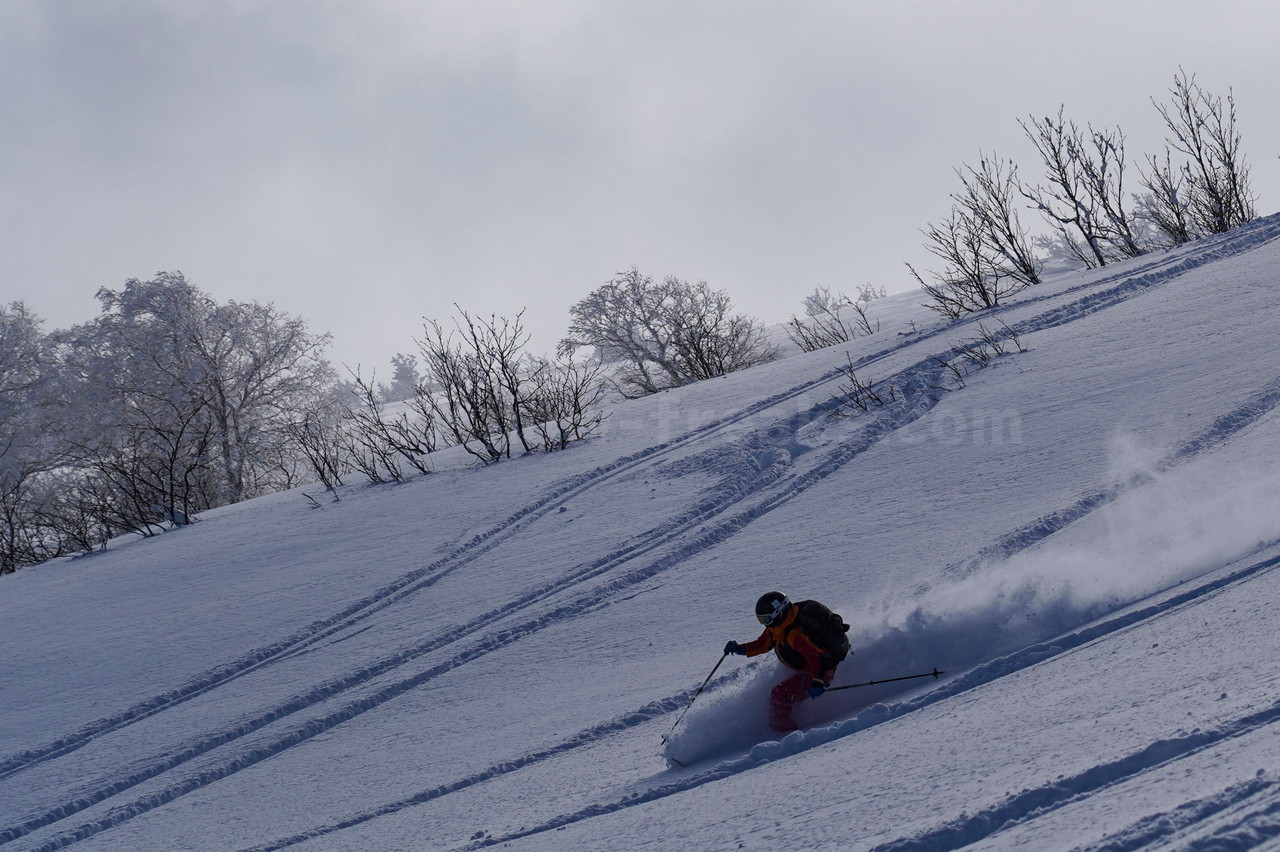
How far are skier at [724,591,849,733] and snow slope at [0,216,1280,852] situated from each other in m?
0.15

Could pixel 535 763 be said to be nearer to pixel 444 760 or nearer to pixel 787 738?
pixel 444 760

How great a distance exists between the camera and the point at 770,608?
4.40 metres

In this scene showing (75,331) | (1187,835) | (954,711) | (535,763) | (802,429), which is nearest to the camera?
(1187,835)

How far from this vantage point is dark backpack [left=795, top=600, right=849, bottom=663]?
4309mm

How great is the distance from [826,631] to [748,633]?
110 cm

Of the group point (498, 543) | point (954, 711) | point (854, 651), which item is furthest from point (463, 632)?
point (954, 711)

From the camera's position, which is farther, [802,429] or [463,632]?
[802,429]

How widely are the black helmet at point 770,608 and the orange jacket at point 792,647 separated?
40 mm

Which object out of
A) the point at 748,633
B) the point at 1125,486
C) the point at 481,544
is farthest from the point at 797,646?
the point at 481,544

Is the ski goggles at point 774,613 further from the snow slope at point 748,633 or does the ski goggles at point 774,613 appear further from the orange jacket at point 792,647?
the snow slope at point 748,633

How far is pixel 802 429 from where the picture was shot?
866 centimetres

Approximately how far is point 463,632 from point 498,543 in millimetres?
1587

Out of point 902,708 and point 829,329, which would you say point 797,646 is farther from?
point 829,329

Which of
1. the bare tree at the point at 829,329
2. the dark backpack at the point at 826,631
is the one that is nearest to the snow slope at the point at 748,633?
the dark backpack at the point at 826,631
